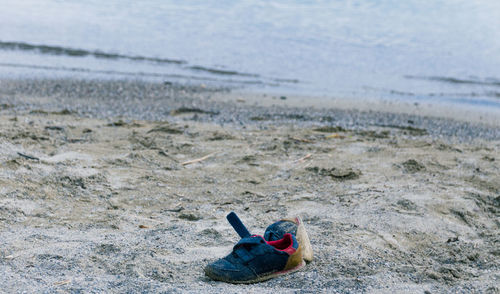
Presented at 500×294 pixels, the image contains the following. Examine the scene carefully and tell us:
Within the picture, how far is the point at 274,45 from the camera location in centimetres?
1802

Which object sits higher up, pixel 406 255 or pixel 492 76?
pixel 492 76

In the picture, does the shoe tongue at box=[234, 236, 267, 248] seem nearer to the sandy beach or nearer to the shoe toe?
the shoe toe

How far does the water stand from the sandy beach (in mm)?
5807

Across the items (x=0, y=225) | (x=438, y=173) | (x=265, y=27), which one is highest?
(x=265, y=27)

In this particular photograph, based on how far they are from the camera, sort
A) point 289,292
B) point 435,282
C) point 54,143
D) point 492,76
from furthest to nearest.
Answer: point 492,76
point 54,143
point 435,282
point 289,292

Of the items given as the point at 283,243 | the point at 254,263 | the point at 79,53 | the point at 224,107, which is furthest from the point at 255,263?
the point at 79,53

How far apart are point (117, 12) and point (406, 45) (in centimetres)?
1429

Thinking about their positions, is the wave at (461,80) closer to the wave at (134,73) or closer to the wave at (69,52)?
the wave at (134,73)

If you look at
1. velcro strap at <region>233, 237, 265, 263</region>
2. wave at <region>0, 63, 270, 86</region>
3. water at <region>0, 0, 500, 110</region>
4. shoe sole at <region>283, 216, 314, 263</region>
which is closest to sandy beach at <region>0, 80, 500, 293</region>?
shoe sole at <region>283, 216, 314, 263</region>

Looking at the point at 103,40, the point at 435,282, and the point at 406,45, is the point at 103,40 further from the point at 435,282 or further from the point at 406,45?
the point at 435,282

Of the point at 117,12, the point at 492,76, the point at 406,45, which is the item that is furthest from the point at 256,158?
the point at 117,12

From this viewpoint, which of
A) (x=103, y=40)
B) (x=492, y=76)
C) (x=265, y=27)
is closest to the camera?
(x=492, y=76)

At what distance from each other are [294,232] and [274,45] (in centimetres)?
1578

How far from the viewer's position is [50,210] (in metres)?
3.53
